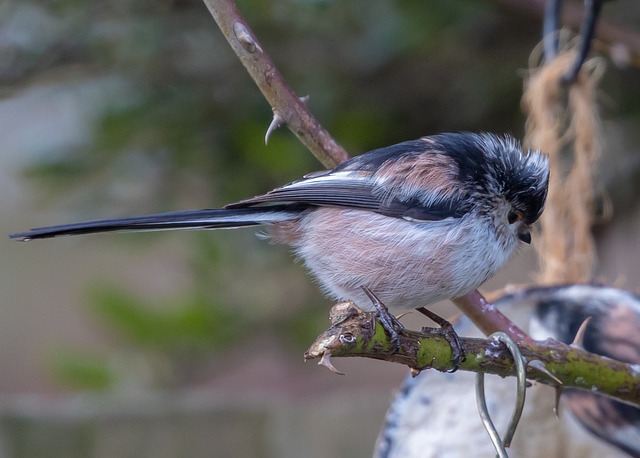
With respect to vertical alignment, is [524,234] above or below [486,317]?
above

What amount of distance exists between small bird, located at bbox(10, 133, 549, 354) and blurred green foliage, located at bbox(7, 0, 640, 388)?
41.5 inches

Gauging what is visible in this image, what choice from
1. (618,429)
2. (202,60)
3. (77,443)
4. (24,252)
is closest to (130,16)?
(202,60)

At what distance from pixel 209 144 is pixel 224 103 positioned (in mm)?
167

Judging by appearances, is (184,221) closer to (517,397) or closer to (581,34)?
(517,397)

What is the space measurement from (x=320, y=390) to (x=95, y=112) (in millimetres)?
2763

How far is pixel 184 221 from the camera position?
188 centimetres

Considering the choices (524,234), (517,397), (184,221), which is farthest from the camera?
(524,234)

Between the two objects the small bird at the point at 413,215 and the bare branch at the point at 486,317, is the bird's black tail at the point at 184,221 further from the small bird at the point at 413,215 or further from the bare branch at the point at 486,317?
the bare branch at the point at 486,317

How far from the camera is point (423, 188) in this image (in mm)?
1971

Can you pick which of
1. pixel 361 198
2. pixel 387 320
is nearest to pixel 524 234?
pixel 361 198

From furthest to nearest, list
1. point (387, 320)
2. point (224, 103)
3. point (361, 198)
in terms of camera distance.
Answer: point (224, 103)
point (361, 198)
point (387, 320)

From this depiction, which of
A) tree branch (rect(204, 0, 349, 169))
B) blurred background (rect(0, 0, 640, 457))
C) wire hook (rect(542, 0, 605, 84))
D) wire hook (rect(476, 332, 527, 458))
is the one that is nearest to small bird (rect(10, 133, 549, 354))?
tree branch (rect(204, 0, 349, 169))

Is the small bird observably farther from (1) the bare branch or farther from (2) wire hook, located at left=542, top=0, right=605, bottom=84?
(2) wire hook, located at left=542, top=0, right=605, bottom=84

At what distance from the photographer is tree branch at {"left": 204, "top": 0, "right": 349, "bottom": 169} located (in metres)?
1.70
